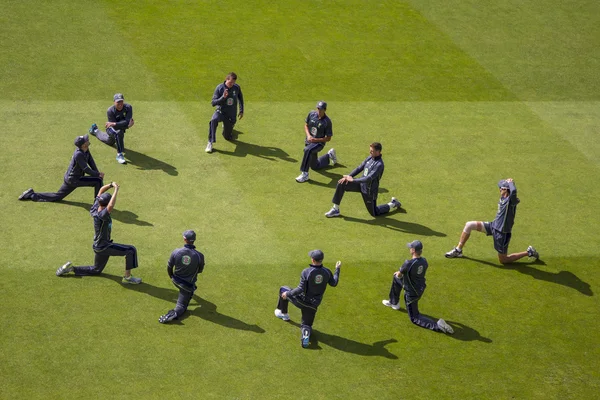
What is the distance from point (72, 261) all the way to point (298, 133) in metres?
9.79

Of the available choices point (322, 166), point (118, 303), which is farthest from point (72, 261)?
point (322, 166)

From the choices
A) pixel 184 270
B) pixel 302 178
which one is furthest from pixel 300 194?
pixel 184 270

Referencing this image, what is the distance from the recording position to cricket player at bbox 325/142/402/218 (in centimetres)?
2173

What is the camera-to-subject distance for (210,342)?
56.1 feet


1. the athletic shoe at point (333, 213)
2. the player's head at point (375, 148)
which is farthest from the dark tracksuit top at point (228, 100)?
the player's head at point (375, 148)

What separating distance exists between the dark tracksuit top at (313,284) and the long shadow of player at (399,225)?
5077 mm

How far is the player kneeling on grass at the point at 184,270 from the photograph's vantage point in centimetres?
1723

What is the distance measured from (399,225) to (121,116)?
28.0 ft

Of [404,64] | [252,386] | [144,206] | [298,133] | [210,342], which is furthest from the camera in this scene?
[404,64]

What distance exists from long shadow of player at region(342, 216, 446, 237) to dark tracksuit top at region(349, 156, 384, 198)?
2.37 ft

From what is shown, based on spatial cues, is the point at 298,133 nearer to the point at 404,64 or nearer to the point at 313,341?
the point at 404,64

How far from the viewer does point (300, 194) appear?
23.3 m

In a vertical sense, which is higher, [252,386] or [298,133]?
[298,133]

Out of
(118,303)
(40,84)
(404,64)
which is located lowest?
(118,303)
